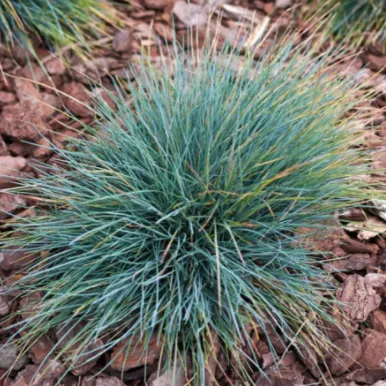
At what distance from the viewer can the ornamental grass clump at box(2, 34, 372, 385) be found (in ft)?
5.72

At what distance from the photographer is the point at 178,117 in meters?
1.93

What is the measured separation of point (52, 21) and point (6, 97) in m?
0.51

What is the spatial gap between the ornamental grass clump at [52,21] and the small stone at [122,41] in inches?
3.2

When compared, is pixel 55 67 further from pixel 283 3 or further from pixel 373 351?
pixel 373 351

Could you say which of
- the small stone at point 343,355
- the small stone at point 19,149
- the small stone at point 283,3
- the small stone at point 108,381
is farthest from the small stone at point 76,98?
the small stone at point 343,355

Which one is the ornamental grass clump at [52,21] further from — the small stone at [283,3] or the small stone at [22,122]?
the small stone at [283,3]

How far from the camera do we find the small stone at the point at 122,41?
2809 millimetres

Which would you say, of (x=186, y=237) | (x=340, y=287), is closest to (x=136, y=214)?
(x=186, y=237)

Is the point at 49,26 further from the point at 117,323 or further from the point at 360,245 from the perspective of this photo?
the point at 360,245

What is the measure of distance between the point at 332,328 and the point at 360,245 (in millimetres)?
391

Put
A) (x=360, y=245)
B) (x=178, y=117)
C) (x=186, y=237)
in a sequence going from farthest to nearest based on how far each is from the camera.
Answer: (x=360, y=245)
(x=178, y=117)
(x=186, y=237)

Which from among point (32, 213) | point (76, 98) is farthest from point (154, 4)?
point (32, 213)

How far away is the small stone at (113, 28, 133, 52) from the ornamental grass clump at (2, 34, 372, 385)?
85 cm

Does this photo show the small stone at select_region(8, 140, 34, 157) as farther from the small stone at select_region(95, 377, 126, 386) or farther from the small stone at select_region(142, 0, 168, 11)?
the small stone at select_region(142, 0, 168, 11)
